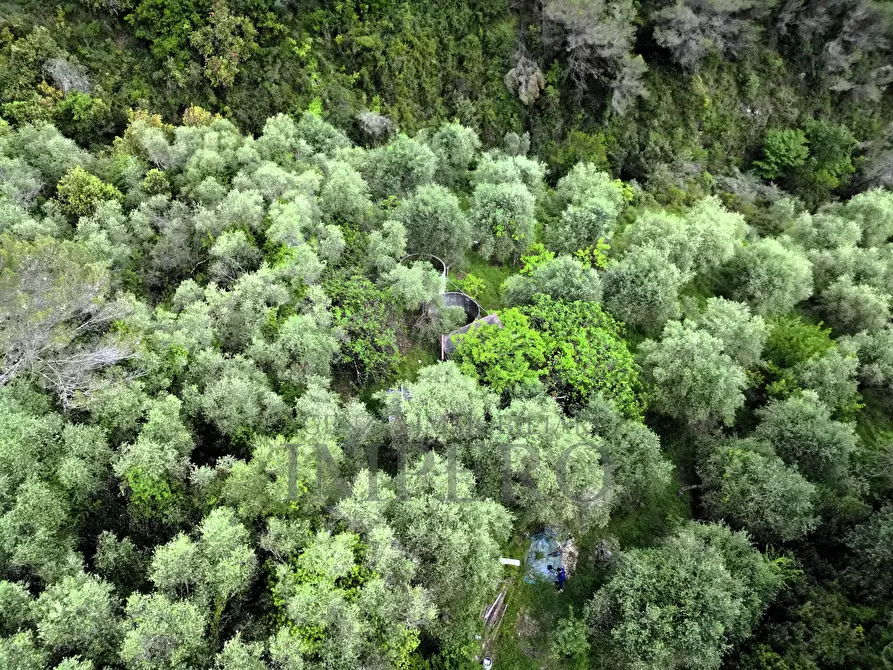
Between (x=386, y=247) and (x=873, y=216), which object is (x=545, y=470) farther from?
(x=873, y=216)

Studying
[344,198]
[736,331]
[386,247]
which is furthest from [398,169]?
[736,331]

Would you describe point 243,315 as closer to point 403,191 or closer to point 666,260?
point 403,191

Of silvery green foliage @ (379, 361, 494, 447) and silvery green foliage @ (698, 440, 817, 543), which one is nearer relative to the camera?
silvery green foliage @ (379, 361, 494, 447)

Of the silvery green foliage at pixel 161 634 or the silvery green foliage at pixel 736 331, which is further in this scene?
the silvery green foliage at pixel 736 331

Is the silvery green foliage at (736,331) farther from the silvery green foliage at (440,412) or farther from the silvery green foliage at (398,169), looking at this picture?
the silvery green foliage at (398,169)

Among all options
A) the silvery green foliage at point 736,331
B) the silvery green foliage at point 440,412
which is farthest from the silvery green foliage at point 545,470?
the silvery green foliage at point 736,331

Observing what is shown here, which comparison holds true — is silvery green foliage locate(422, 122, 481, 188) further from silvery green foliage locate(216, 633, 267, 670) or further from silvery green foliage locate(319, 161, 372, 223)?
silvery green foliage locate(216, 633, 267, 670)

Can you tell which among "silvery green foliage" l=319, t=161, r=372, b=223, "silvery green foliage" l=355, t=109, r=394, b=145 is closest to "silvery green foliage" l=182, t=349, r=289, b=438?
"silvery green foliage" l=319, t=161, r=372, b=223
